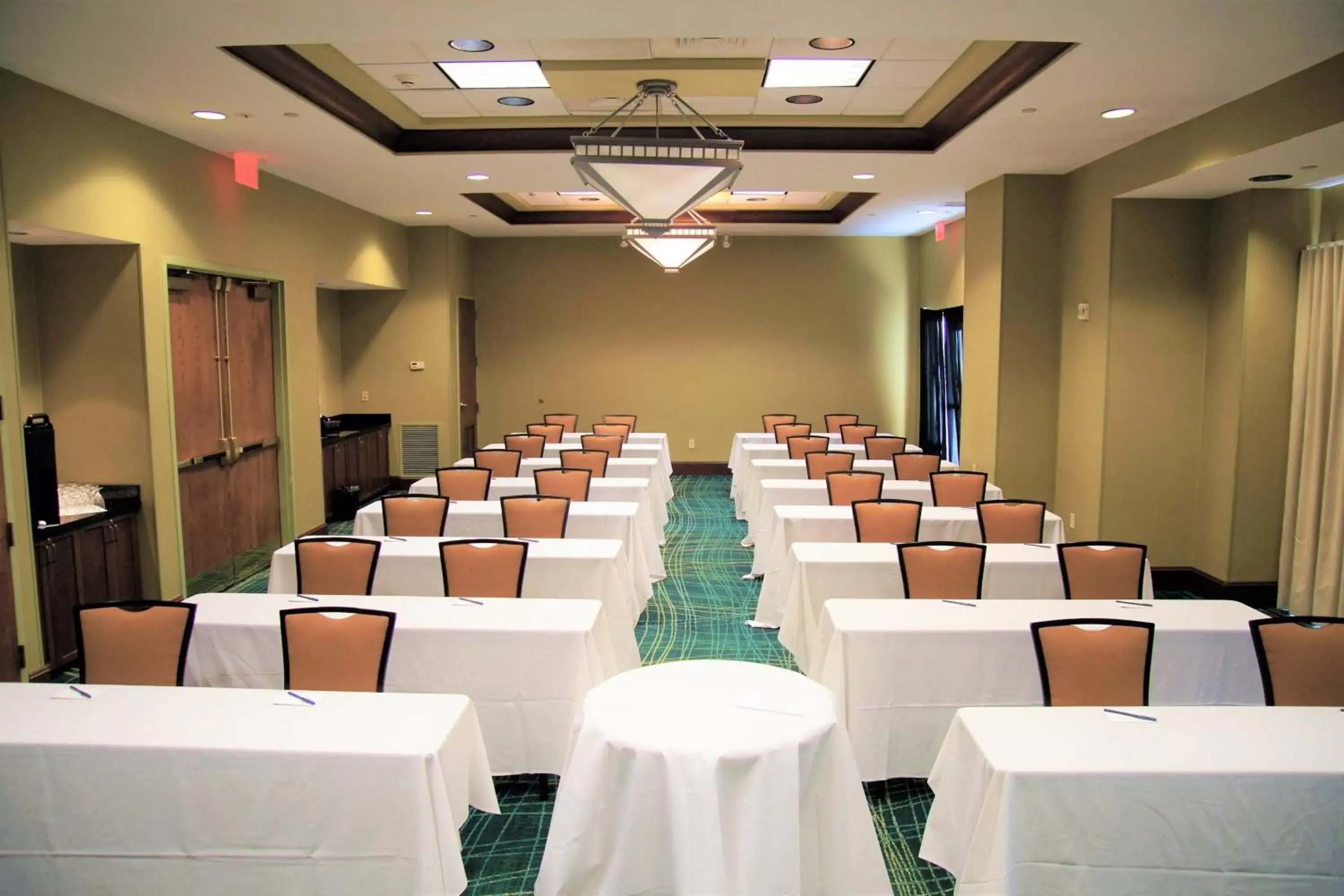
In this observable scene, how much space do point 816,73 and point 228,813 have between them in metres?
5.54

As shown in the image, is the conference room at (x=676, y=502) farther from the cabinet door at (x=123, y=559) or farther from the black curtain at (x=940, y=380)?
the black curtain at (x=940, y=380)

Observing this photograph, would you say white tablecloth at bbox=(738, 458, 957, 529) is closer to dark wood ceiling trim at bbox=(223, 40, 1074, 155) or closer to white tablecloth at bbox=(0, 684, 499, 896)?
dark wood ceiling trim at bbox=(223, 40, 1074, 155)

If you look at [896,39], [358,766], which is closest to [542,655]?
[358,766]

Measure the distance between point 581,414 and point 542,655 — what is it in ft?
36.6

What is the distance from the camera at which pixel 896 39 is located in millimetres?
5652

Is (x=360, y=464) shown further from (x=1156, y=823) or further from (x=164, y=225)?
(x=1156, y=823)

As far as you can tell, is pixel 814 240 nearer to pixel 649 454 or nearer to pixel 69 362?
pixel 649 454

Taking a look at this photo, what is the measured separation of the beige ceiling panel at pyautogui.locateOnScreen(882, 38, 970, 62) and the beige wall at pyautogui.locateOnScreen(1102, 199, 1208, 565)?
2.67m

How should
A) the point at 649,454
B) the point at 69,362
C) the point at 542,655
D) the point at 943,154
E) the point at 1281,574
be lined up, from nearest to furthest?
1. the point at 542,655
2. the point at 69,362
3. the point at 1281,574
4. the point at 943,154
5. the point at 649,454

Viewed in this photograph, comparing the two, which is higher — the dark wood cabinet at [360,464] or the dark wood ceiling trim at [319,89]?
the dark wood ceiling trim at [319,89]

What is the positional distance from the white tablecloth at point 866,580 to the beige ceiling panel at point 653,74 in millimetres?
3132

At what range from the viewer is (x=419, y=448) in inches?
516

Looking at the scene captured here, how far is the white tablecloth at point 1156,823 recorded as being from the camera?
8.72 ft

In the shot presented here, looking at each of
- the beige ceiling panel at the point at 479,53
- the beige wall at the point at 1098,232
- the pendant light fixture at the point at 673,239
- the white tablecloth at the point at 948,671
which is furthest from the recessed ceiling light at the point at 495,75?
the beige wall at the point at 1098,232
